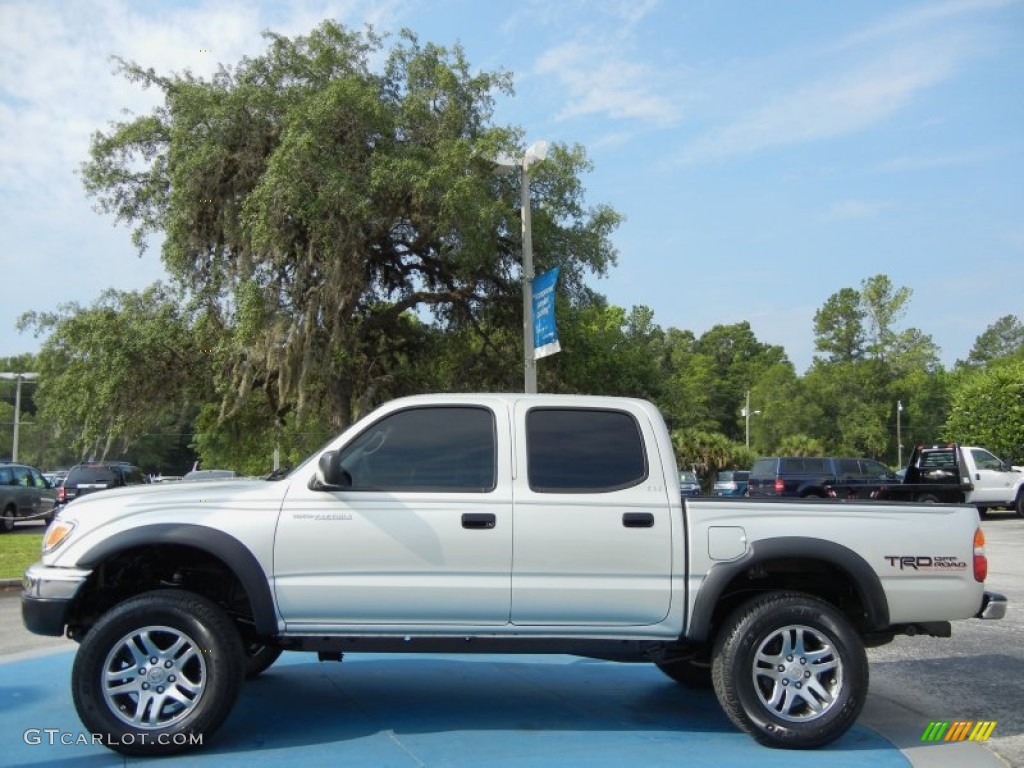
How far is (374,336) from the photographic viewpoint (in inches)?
959

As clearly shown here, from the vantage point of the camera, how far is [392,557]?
546 centimetres

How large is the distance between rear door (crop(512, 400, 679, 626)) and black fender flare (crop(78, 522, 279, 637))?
136 cm

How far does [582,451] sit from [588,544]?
0.61m

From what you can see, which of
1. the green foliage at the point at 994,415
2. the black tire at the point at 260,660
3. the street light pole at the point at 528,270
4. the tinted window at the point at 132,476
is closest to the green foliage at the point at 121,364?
the tinted window at the point at 132,476

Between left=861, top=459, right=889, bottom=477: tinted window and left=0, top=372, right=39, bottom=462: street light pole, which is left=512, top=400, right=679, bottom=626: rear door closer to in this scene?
left=0, top=372, right=39, bottom=462: street light pole

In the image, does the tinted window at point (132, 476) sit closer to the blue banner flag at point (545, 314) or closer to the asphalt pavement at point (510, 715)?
the blue banner flag at point (545, 314)

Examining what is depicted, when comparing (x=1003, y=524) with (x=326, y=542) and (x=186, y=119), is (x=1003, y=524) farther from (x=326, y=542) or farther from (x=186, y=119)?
(x=326, y=542)

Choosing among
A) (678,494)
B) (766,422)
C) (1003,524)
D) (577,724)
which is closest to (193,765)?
(577,724)

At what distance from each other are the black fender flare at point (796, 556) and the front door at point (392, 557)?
1.11 meters

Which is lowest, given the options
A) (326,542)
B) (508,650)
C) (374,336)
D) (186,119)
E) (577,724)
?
(577,724)

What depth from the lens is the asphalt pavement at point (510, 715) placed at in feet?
17.7

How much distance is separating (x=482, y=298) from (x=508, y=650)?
59.8ft

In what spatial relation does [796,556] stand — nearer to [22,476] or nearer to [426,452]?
[426,452]

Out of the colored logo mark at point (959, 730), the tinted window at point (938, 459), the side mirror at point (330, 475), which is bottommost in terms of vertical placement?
the colored logo mark at point (959, 730)
